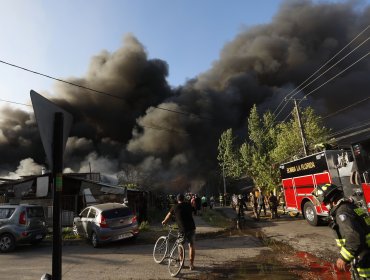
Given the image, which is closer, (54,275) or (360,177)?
(54,275)

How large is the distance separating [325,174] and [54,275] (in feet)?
32.8

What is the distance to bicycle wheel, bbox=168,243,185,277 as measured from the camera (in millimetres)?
6157

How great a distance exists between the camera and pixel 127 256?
8.27 meters

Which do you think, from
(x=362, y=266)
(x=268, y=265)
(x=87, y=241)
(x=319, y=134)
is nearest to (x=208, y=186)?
(x=319, y=134)

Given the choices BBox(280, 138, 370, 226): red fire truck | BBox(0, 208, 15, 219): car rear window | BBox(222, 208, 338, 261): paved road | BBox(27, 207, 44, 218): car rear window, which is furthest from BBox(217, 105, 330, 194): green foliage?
BBox(0, 208, 15, 219): car rear window

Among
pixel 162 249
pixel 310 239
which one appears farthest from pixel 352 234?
pixel 310 239

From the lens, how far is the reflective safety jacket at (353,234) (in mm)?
2887

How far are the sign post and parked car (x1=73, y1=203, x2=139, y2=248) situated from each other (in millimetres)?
7452

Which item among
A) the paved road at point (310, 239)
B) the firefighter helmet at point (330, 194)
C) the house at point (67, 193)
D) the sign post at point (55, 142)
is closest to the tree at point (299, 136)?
the house at point (67, 193)

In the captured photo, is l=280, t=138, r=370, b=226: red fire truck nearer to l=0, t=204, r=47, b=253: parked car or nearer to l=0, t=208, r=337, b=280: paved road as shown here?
l=0, t=208, r=337, b=280: paved road

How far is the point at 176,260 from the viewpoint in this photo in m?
6.38

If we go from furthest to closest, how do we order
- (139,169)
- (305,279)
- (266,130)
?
(139,169) < (266,130) < (305,279)

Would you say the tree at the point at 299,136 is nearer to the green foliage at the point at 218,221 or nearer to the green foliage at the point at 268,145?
the green foliage at the point at 268,145

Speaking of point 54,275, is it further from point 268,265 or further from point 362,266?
point 268,265
